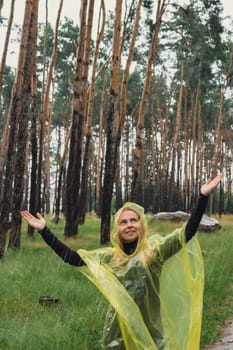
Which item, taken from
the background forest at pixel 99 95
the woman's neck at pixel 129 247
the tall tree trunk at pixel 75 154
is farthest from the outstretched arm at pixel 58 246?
the tall tree trunk at pixel 75 154

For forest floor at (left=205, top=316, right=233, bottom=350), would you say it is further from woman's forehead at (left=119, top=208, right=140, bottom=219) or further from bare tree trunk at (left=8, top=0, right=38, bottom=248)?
bare tree trunk at (left=8, top=0, right=38, bottom=248)

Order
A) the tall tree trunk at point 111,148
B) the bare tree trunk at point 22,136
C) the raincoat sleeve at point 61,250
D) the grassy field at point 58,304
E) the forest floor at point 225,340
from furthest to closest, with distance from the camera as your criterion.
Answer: the tall tree trunk at point 111,148 < the bare tree trunk at point 22,136 < the forest floor at point 225,340 < the grassy field at point 58,304 < the raincoat sleeve at point 61,250

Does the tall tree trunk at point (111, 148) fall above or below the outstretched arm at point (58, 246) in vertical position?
above

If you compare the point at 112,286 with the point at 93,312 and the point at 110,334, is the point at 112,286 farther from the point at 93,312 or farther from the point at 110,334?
the point at 93,312

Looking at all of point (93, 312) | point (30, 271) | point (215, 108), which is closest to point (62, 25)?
point (215, 108)

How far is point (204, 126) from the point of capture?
4497 cm

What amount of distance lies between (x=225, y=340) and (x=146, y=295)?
346 cm

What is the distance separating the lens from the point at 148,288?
354 cm

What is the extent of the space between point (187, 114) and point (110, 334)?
35123 millimetres

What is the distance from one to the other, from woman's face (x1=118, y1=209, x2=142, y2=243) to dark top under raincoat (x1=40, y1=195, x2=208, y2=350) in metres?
A: 0.03

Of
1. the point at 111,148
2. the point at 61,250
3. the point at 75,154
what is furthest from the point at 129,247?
the point at 75,154

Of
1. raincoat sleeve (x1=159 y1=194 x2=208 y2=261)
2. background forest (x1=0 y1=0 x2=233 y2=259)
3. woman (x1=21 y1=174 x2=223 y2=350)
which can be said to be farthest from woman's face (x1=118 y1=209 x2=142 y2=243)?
background forest (x1=0 y1=0 x2=233 y2=259)

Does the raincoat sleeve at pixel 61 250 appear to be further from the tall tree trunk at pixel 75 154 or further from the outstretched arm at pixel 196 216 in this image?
the tall tree trunk at pixel 75 154

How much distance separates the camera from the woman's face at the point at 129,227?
139 inches
